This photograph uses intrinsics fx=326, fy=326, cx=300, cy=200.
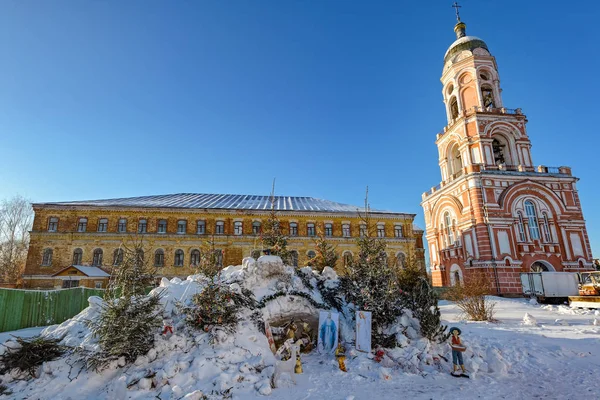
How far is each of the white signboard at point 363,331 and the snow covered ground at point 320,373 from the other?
1.20 feet

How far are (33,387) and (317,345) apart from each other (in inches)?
298

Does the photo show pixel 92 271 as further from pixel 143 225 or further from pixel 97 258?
pixel 143 225

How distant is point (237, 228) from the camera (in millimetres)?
32156

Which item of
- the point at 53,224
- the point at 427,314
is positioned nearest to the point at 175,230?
the point at 53,224

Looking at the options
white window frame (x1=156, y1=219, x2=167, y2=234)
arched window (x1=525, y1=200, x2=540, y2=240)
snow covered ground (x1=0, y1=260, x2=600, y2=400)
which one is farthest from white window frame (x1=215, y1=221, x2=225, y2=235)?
arched window (x1=525, y1=200, x2=540, y2=240)

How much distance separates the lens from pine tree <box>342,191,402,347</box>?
1066 centimetres

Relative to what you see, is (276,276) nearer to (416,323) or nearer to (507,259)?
(416,323)

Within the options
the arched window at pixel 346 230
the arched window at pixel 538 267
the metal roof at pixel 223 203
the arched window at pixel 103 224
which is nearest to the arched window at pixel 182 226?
the metal roof at pixel 223 203

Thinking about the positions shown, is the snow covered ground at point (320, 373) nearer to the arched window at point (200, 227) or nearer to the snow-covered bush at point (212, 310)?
the snow-covered bush at point (212, 310)

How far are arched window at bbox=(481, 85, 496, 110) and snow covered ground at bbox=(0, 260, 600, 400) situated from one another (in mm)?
28375

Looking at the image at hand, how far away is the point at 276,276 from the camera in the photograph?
1213 cm

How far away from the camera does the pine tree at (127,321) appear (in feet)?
27.3

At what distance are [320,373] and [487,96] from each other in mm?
34730

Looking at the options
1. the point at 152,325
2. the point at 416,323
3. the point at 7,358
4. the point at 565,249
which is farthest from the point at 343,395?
the point at 565,249
